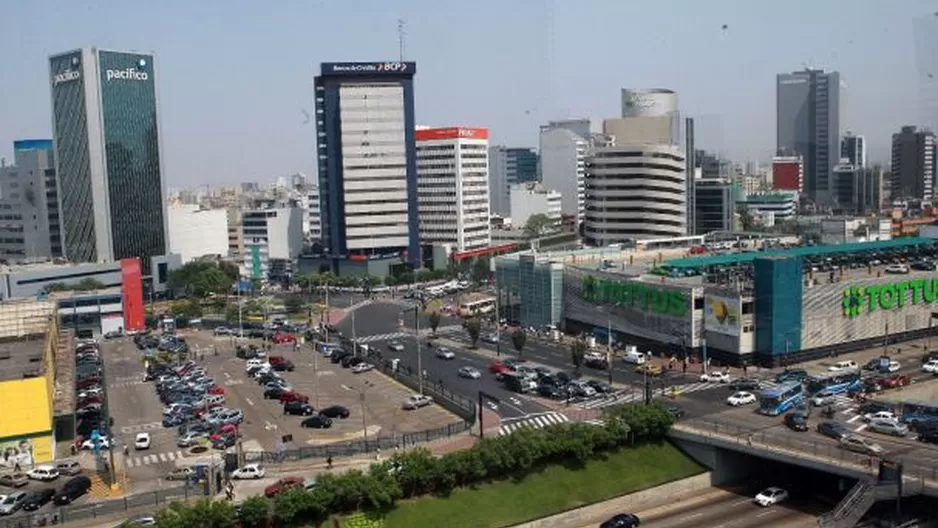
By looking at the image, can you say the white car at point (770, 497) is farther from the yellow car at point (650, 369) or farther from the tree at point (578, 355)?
the tree at point (578, 355)

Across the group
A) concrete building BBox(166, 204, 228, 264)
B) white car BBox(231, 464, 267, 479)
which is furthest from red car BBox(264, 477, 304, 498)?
concrete building BBox(166, 204, 228, 264)

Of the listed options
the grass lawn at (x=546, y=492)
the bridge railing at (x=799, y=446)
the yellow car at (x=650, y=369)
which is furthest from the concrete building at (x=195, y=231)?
the bridge railing at (x=799, y=446)

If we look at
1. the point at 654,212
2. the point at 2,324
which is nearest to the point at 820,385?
the point at 2,324

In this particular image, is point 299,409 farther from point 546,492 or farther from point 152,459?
point 546,492

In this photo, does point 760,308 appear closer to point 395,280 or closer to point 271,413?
point 271,413

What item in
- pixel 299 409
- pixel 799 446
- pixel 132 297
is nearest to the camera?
pixel 799 446

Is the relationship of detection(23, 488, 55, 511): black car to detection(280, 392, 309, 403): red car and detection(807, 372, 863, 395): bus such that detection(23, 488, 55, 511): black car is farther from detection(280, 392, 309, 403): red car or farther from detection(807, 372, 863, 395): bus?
detection(807, 372, 863, 395): bus

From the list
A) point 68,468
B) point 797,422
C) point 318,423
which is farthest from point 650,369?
point 68,468
